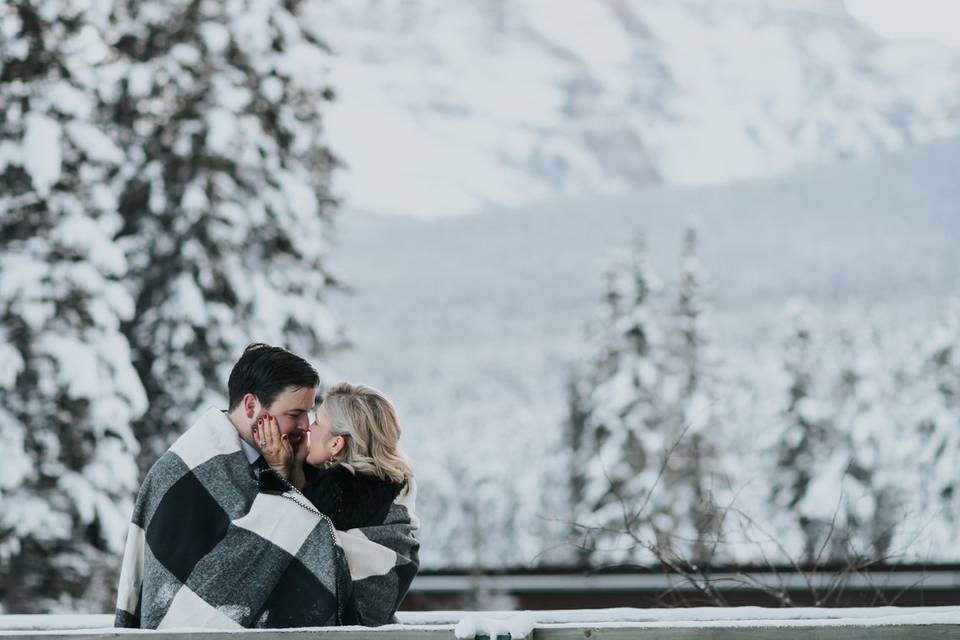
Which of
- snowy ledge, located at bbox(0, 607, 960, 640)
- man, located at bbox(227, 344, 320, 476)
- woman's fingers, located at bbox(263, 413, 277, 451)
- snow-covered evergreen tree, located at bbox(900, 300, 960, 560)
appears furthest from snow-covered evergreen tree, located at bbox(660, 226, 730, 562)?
snowy ledge, located at bbox(0, 607, 960, 640)

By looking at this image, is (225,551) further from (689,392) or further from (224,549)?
(689,392)

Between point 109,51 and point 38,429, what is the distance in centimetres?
568

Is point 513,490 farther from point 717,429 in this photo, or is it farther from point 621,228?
point 621,228

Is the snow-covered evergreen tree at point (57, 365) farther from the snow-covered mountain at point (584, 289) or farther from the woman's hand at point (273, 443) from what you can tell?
the snow-covered mountain at point (584, 289)

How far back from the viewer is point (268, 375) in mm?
4383

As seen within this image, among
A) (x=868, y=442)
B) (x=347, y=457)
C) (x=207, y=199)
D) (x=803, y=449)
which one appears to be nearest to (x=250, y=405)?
(x=347, y=457)

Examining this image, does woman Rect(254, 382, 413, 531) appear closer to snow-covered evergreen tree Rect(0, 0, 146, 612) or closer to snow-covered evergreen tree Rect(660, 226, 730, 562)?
snow-covered evergreen tree Rect(0, 0, 146, 612)

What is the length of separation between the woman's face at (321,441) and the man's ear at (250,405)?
21cm

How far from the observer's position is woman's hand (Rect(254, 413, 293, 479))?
4.27m

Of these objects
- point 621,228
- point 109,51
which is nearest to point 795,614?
point 109,51

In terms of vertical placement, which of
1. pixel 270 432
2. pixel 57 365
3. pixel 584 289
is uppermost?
pixel 270 432

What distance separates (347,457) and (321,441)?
0.37 ft

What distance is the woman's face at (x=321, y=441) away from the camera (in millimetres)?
4398

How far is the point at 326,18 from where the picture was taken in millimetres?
21406
